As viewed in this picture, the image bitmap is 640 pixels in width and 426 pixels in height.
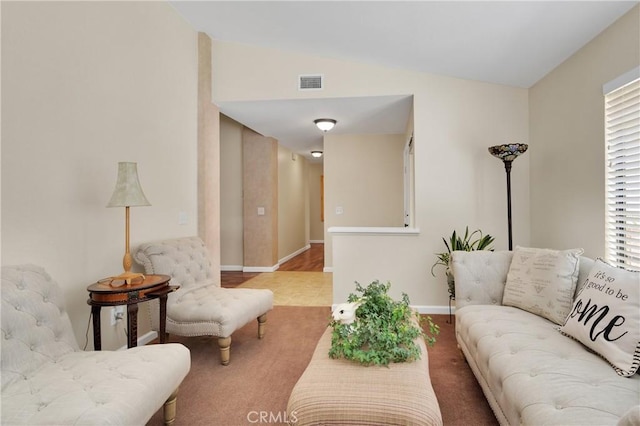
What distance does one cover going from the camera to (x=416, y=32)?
120 inches

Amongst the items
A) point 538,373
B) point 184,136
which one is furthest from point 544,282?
point 184,136

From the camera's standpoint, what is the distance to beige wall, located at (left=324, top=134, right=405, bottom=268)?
6.08 m

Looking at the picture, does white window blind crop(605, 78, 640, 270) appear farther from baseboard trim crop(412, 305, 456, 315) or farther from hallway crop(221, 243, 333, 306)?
hallway crop(221, 243, 333, 306)

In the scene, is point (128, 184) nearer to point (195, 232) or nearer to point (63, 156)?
point (63, 156)

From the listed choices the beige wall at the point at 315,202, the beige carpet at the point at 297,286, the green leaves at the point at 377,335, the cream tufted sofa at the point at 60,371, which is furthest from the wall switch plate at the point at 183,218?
the beige wall at the point at 315,202

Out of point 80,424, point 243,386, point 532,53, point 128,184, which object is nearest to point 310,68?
point 532,53

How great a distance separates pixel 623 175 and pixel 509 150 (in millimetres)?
988

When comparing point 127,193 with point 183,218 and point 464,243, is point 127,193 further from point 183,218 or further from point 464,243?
point 464,243

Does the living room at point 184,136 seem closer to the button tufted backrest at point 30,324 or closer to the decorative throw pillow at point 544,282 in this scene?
the button tufted backrest at point 30,324

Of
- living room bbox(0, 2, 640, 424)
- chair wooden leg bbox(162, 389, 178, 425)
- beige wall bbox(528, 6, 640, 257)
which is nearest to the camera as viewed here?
chair wooden leg bbox(162, 389, 178, 425)

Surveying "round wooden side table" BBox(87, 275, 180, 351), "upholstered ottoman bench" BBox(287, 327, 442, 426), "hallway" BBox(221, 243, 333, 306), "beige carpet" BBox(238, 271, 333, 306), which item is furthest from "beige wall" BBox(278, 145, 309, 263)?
"upholstered ottoman bench" BBox(287, 327, 442, 426)

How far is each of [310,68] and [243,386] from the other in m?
3.22

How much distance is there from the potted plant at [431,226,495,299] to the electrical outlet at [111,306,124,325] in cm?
280

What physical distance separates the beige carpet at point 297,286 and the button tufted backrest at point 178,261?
1338mm
